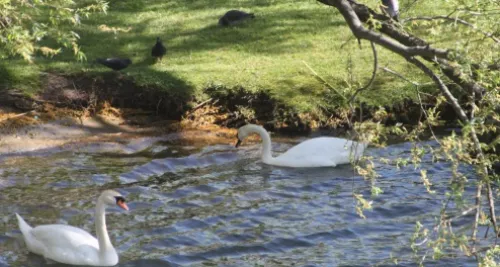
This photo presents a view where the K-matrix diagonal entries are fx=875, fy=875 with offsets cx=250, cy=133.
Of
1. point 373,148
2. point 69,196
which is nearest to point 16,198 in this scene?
point 69,196

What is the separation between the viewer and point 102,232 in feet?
29.2

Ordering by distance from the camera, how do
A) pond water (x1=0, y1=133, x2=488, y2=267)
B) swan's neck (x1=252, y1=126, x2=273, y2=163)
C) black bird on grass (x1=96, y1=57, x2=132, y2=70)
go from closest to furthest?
pond water (x1=0, y1=133, x2=488, y2=267)
swan's neck (x1=252, y1=126, x2=273, y2=163)
black bird on grass (x1=96, y1=57, x2=132, y2=70)

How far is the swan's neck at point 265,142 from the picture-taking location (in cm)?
1261

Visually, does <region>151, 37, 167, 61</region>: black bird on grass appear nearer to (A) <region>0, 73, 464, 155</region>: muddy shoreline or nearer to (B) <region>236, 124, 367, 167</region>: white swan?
(A) <region>0, 73, 464, 155</region>: muddy shoreline

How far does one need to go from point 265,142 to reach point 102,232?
13.9 feet

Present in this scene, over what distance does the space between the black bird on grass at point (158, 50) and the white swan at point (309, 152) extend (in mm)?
3081

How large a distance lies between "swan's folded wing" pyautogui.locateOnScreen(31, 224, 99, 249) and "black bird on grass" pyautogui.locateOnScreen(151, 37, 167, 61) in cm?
633

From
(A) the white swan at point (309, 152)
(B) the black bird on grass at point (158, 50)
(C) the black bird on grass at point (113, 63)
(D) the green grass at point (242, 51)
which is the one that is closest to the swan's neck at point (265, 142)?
(A) the white swan at point (309, 152)

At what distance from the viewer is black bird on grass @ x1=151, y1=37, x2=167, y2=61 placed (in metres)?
15.1

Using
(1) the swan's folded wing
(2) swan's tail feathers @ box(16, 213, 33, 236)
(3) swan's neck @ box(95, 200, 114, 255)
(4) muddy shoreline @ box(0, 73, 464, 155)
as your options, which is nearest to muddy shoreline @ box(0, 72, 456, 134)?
(4) muddy shoreline @ box(0, 73, 464, 155)

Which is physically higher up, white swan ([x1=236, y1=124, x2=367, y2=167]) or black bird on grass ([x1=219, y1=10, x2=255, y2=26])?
black bird on grass ([x1=219, y1=10, x2=255, y2=26])

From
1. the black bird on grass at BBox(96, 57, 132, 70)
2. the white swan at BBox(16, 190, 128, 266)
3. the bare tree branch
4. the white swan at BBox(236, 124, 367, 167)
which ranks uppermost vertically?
the bare tree branch

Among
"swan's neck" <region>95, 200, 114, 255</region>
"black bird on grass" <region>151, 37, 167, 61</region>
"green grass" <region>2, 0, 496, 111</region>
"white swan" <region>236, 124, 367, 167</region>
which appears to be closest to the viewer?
"swan's neck" <region>95, 200, 114, 255</region>

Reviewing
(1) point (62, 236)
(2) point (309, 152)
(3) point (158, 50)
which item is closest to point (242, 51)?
(3) point (158, 50)
